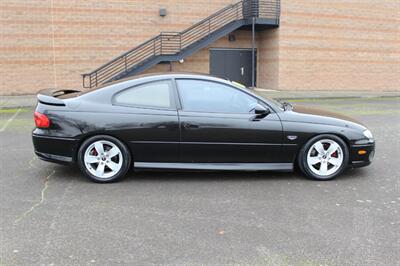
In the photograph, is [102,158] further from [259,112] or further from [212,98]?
[259,112]

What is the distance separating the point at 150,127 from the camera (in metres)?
5.54

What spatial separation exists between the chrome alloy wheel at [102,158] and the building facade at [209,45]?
15091mm

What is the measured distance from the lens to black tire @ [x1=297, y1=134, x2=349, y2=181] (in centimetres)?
566

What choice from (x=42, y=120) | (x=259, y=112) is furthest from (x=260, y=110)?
(x=42, y=120)

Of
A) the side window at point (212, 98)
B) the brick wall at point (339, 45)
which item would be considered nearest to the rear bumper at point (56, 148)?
the side window at point (212, 98)

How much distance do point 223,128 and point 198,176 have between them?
2.72 ft

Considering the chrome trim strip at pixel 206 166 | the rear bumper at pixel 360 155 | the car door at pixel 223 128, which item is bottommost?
the chrome trim strip at pixel 206 166

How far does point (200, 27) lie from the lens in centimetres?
2108

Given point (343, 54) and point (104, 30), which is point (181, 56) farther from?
point (343, 54)

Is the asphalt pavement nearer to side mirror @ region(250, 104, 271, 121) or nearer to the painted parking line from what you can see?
side mirror @ region(250, 104, 271, 121)

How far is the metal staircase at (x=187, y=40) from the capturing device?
64.6 feet

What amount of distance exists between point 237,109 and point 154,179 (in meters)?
1.45

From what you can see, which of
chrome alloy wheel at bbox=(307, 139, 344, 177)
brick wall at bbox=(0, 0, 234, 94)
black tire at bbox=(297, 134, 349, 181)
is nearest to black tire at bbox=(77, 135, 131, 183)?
black tire at bbox=(297, 134, 349, 181)

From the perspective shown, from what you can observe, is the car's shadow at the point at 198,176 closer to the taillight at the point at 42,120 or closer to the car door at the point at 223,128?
the car door at the point at 223,128
